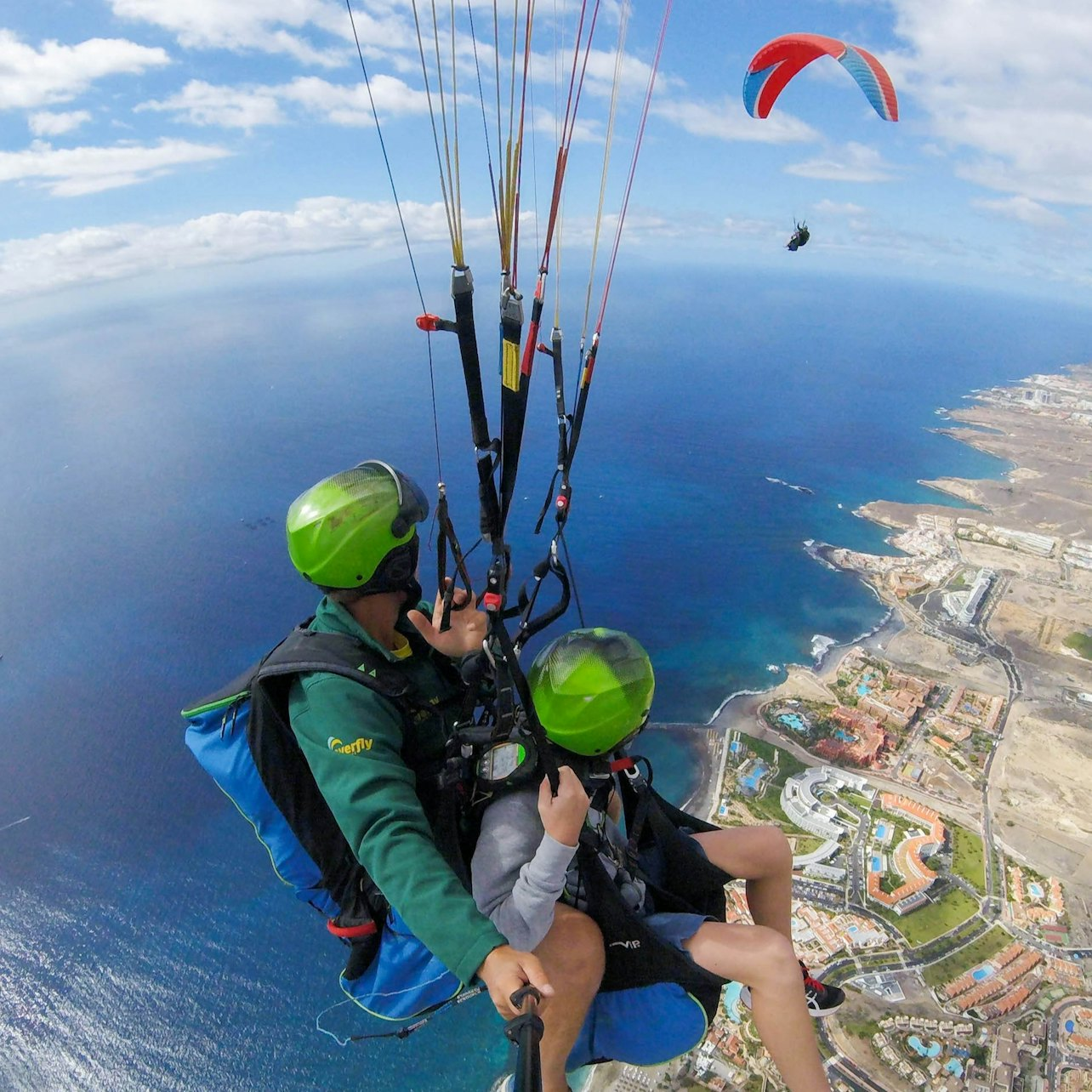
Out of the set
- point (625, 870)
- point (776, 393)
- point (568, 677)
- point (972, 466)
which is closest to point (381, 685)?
point (568, 677)

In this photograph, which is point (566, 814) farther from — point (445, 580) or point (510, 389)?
point (510, 389)

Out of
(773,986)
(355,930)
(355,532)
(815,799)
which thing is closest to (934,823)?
(815,799)

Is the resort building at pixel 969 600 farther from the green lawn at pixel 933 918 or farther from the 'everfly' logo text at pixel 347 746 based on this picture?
the 'everfly' logo text at pixel 347 746

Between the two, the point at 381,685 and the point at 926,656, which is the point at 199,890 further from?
the point at 926,656

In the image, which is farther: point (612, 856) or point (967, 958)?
point (967, 958)

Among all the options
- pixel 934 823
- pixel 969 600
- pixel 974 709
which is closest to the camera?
pixel 934 823

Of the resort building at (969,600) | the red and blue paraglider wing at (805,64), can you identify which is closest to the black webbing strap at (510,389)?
the red and blue paraglider wing at (805,64)

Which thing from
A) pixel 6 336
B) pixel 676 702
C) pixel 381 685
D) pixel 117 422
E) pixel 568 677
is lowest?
pixel 6 336
